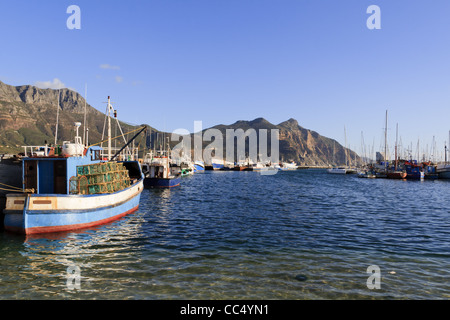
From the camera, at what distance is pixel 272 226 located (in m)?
21.0

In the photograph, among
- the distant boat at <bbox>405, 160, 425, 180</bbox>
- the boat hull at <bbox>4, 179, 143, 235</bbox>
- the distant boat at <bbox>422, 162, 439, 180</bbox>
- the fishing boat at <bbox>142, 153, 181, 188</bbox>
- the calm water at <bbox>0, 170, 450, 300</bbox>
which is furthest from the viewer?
the distant boat at <bbox>422, 162, 439, 180</bbox>

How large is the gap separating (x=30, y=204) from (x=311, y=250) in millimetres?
17043

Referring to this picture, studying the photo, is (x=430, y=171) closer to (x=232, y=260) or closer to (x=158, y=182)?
(x=158, y=182)

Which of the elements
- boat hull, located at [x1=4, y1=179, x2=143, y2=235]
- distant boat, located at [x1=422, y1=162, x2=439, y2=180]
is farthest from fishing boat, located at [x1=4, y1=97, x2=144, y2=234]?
distant boat, located at [x1=422, y1=162, x2=439, y2=180]

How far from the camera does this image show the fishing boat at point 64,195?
16.6m

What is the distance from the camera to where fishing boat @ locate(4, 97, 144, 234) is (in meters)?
16.6

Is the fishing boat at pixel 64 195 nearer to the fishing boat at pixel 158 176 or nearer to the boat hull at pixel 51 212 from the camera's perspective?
the boat hull at pixel 51 212

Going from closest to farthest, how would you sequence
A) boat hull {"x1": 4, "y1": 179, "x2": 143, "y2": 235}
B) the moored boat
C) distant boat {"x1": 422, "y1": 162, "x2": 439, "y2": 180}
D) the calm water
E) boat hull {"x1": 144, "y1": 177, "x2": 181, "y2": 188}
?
the calm water → boat hull {"x1": 4, "y1": 179, "x2": 143, "y2": 235} → the moored boat → boat hull {"x1": 144, "y1": 177, "x2": 181, "y2": 188} → distant boat {"x1": 422, "y1": 162, "x2": 439, "y2": 180}

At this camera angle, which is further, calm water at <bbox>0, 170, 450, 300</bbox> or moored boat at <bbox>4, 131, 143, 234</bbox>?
moored boat at <bbox>4, 131, 143, 234</bbox>

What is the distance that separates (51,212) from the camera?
55.3 feet

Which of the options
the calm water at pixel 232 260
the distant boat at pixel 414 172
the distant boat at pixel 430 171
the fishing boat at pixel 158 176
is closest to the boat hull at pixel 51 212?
the calm water at pixel 232 260

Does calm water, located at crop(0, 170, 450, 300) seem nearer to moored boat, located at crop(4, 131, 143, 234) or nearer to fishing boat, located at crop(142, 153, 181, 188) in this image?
moored boat, located at crop(4, 131, 143, 234)
